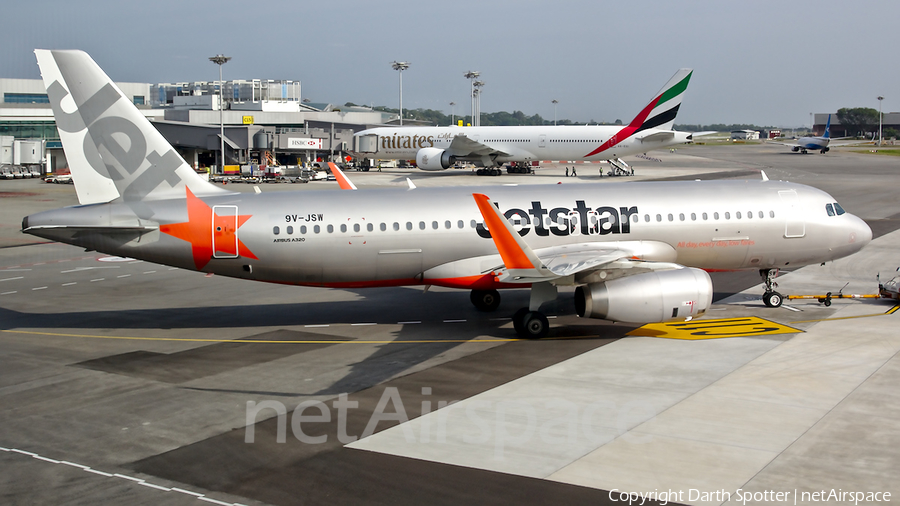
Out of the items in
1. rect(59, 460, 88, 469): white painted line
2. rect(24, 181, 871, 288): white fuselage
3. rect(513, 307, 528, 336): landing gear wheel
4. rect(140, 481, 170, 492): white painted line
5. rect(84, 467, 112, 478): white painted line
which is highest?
rect(24, 181, 871, 288): white fuselage

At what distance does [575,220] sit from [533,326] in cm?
428

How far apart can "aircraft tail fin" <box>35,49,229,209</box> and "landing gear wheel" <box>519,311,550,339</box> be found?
38.0ft

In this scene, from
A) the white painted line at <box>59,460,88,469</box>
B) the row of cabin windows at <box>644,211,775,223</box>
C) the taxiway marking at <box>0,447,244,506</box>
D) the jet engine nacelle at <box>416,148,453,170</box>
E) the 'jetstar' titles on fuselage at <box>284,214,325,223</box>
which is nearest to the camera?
the taxiway marking at <box>0,447,244,506</box>

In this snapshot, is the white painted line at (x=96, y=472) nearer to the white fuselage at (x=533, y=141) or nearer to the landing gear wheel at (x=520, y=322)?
the landing gear wheel at (x=520, y=322)

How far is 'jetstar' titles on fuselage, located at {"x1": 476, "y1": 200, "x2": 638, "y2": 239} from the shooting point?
25.3 m

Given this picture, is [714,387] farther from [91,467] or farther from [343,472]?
[91,467]

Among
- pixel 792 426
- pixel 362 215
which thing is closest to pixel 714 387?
pixel 792 426

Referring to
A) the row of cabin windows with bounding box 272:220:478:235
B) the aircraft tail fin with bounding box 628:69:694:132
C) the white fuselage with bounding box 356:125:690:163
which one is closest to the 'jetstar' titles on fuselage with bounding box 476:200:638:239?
the row of cabin windows with bounding box 272:220:478:235

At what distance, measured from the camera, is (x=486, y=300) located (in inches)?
1085

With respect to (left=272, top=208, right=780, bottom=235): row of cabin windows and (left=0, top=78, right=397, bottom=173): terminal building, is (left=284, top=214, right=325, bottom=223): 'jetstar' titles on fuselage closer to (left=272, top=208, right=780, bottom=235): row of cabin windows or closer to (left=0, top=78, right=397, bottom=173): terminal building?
(left=272, top=208, right=780, bottom=235): row of cabin windows

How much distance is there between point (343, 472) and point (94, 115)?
1605 cm

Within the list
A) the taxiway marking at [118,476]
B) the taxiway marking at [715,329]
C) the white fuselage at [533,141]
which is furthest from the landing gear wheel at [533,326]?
the white fuselage at [533,141]

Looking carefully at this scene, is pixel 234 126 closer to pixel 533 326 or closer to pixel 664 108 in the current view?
pixel 664 108

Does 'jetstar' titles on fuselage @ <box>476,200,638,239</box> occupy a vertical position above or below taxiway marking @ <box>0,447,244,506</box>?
above
